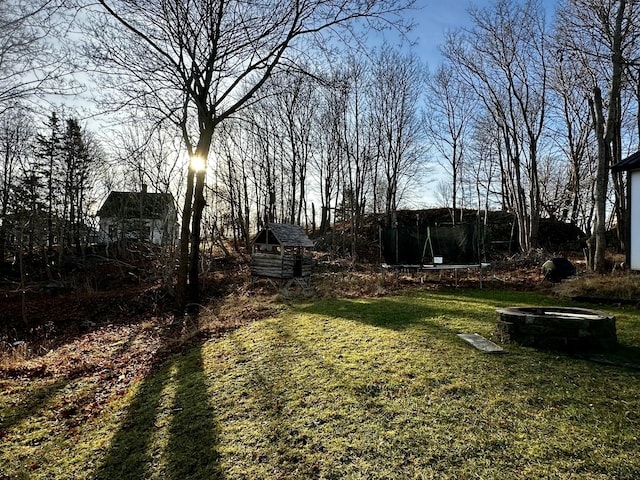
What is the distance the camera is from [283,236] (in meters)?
13.7

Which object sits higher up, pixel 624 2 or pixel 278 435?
pixel 624 2

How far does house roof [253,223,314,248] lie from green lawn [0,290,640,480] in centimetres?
819

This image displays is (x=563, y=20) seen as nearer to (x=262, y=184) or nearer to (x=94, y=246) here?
(x=262, y=184)

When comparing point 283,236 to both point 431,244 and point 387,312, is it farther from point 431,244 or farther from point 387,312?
point 387,312

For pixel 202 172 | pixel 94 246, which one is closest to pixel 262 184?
pixel 94 246

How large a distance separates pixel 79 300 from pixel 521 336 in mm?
16147

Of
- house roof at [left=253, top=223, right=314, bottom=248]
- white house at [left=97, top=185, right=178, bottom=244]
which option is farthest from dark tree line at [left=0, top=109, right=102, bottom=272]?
house roof at [left=253, top=223, right=314, bottom=248]

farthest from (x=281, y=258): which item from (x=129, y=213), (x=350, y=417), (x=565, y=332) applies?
(x=129, y=213)

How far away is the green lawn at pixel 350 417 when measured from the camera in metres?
2.54

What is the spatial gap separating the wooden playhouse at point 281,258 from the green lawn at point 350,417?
7.67 metres

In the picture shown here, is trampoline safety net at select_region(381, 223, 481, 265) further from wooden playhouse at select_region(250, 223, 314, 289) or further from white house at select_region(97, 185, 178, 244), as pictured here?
white house at select_region(97, 185, 178, 244)

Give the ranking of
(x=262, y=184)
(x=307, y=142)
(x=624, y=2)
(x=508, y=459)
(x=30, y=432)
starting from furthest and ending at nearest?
(x=262, y=184)
(x=307, y=142)
(x=624, y=2)
(x=30, y=432)
(x=508, y=459)

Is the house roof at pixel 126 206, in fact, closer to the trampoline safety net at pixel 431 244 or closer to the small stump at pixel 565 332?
the trampoline safety net at pixel 431 244

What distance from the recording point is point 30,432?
3789mm
